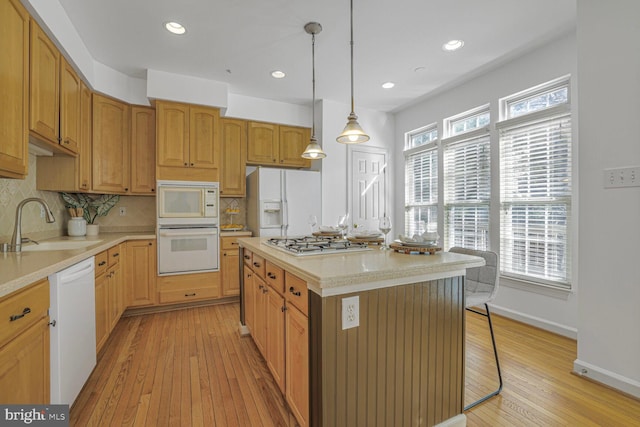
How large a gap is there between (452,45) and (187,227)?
365 centimetres

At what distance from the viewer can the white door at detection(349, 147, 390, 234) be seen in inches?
181

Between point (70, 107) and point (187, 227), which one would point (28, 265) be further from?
point (187, 227)

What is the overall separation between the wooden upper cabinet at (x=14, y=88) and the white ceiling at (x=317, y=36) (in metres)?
0.76

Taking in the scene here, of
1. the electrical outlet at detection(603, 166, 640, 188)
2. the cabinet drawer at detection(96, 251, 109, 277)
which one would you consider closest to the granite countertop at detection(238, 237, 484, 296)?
the electrical outlet at detection(603, 166, 640, 188)

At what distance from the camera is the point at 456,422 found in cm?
154

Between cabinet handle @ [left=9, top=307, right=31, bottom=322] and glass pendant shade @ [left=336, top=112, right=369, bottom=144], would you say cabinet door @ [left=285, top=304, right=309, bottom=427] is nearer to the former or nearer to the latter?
cabinet handle @ [left=9, top=307, right=31, bottom=322]

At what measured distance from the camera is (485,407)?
175 centimetres

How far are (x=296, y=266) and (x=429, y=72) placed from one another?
3.28 meters

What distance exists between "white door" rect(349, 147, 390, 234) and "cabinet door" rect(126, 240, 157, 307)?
2.84 meters

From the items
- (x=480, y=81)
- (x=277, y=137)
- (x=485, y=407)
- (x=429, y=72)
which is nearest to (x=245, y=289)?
(x=485, y=407)

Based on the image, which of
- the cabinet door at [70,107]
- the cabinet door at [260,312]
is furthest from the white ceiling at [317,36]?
the cabinet door at [260,312]

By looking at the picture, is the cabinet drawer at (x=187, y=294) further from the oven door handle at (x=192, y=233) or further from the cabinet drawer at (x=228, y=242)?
the oven door handle at (x=192, y=233)

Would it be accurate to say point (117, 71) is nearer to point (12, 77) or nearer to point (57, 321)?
point (12, 77)

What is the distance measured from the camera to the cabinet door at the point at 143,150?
3.56 meters
